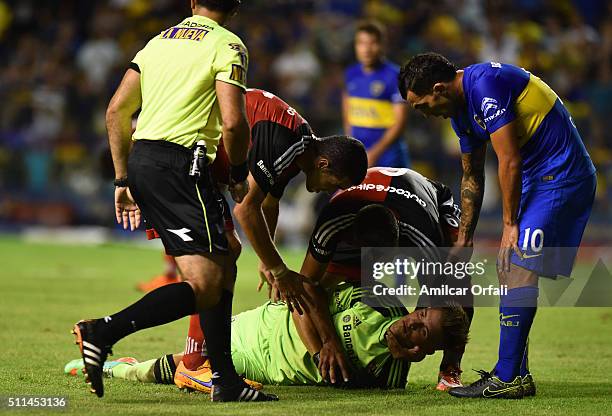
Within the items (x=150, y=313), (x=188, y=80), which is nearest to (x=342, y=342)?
(x=150, y=313)

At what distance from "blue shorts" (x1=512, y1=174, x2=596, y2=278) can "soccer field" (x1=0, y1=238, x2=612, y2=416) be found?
73 centimetres

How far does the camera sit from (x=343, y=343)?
6.16m

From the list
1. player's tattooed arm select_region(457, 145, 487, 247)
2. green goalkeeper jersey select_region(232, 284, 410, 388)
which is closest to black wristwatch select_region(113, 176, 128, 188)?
green goalkeeper jersey select_region(232, 284, 410, 388)

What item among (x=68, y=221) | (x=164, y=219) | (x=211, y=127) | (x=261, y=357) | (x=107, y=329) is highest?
(x=211, y=127)

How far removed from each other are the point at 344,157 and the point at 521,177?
0.99 meters

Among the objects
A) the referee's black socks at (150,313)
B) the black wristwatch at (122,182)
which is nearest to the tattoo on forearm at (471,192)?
the referee's black socks at (150,313)

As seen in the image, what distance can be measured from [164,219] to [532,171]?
206cm

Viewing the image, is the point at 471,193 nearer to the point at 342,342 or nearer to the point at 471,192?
the point at 471,192

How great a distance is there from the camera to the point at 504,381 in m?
5.84

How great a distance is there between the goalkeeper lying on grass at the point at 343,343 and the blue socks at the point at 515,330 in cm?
24

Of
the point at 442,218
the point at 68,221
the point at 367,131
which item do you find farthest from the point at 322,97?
the point at 442,218

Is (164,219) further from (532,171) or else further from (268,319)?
(532,171)

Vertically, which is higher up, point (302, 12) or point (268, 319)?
point (302, 12)

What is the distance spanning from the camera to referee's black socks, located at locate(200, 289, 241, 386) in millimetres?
5516
